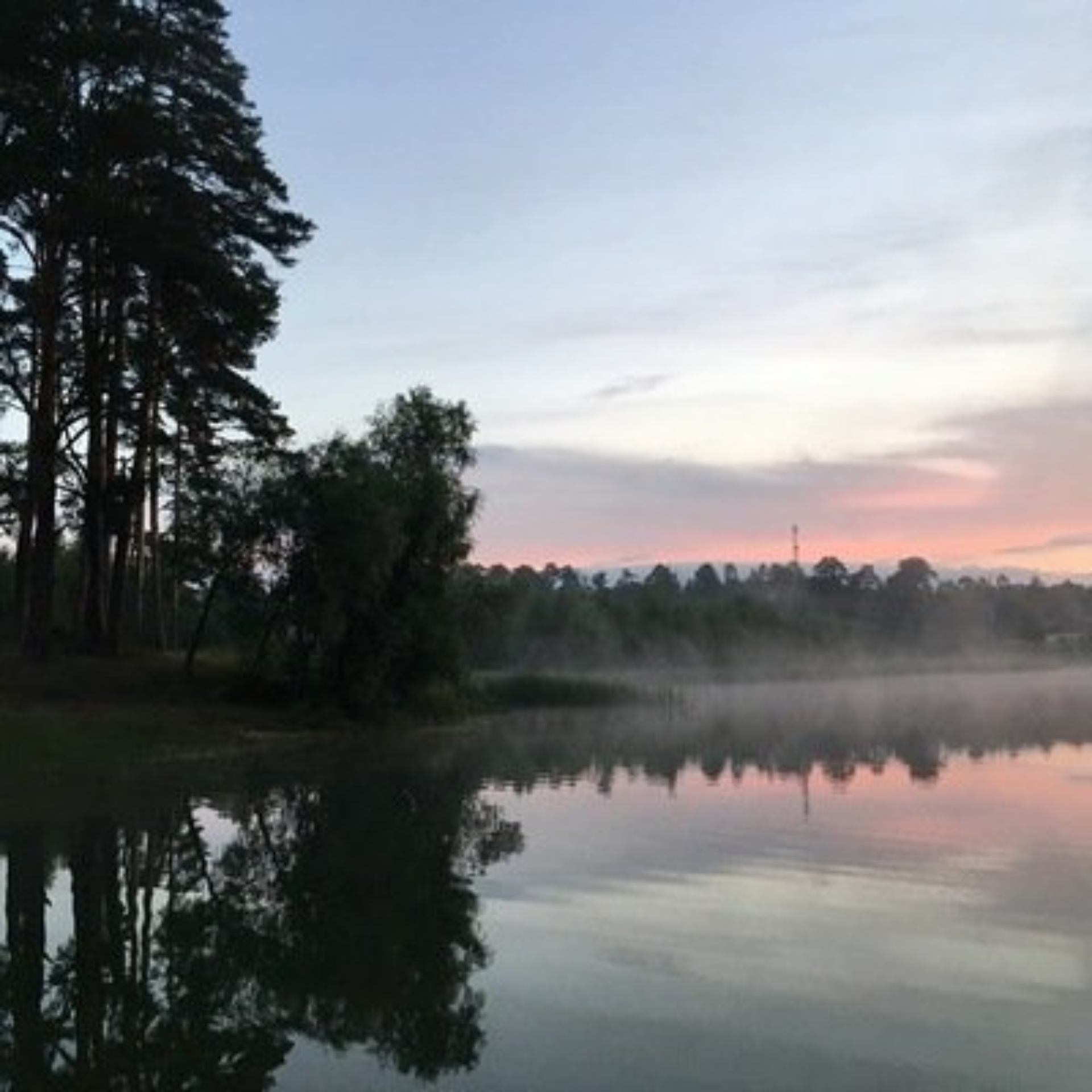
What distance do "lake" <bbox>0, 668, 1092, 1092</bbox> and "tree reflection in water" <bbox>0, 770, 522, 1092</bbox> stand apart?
0.11 ft

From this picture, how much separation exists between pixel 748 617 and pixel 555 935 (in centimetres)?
8799

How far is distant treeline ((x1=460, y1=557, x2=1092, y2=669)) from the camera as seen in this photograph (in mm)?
79938

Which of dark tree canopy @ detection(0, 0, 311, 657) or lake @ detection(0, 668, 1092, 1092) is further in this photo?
dark tree canopy @ detection(0, 0, 311, 657)

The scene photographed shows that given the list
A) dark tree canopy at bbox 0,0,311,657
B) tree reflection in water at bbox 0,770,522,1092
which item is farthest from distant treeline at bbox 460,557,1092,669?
tree reflection in water at bbox 0,770,522,1092

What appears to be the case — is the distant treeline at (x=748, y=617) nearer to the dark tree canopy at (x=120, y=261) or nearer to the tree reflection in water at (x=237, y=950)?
the dark tree canopy at (x=120, y=261)

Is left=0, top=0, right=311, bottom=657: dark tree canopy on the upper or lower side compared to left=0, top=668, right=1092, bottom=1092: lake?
upper

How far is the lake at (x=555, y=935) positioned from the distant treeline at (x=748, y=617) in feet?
76.9

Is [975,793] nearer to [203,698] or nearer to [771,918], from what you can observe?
[771,918]

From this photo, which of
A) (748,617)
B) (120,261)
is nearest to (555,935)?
(120,261)

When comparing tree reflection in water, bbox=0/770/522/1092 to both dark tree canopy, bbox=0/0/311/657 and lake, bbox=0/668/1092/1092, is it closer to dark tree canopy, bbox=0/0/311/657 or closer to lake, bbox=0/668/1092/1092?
lake, bbox=0/668/1092/1092

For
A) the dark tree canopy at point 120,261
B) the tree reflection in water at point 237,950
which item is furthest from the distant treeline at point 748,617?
the tree reflection in water at point 237,950

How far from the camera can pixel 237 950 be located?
33.8ft

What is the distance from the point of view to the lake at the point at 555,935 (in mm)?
7555

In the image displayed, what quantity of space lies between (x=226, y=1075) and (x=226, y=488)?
97.9ft
